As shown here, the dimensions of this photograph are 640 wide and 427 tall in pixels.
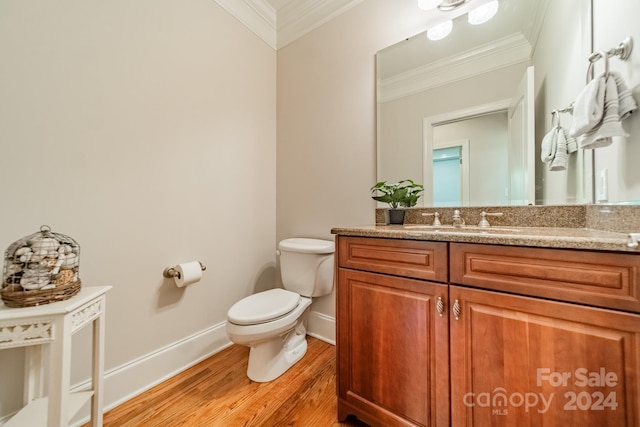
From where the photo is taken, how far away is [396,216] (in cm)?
142

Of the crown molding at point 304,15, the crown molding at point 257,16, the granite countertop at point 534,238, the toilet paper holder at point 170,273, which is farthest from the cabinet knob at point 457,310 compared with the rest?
the crown molding at point 257,16

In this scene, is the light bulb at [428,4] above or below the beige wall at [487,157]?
above

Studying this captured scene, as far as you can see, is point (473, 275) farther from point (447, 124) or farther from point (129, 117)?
point (129, 117)

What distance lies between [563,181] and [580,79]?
1.43ft

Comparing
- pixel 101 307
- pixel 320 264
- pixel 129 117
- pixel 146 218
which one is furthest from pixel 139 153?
pixel 320 264

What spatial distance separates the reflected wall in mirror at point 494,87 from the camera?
1.08 meters

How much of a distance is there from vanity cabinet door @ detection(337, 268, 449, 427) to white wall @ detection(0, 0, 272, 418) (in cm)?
102

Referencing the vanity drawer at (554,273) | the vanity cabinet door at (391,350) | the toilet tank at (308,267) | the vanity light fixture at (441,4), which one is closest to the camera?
the vanity drawer at (554,273)

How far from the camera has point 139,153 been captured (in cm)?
128

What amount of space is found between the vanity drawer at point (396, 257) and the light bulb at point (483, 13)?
133 cm

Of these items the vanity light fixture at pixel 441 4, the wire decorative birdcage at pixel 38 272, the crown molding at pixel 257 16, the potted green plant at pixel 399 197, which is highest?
the crown molding at pixel 257 16

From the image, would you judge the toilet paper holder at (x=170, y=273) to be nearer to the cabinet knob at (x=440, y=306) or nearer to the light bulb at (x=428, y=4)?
the cabinet knob at (x=440, y=306)

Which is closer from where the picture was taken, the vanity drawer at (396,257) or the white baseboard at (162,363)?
the vanity drawer at (396,257)

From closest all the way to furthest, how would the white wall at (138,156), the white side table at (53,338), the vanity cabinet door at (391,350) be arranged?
the white side table at (53,338)
the vanity cabinet door at (391,350)
the white wall at (138,156)
